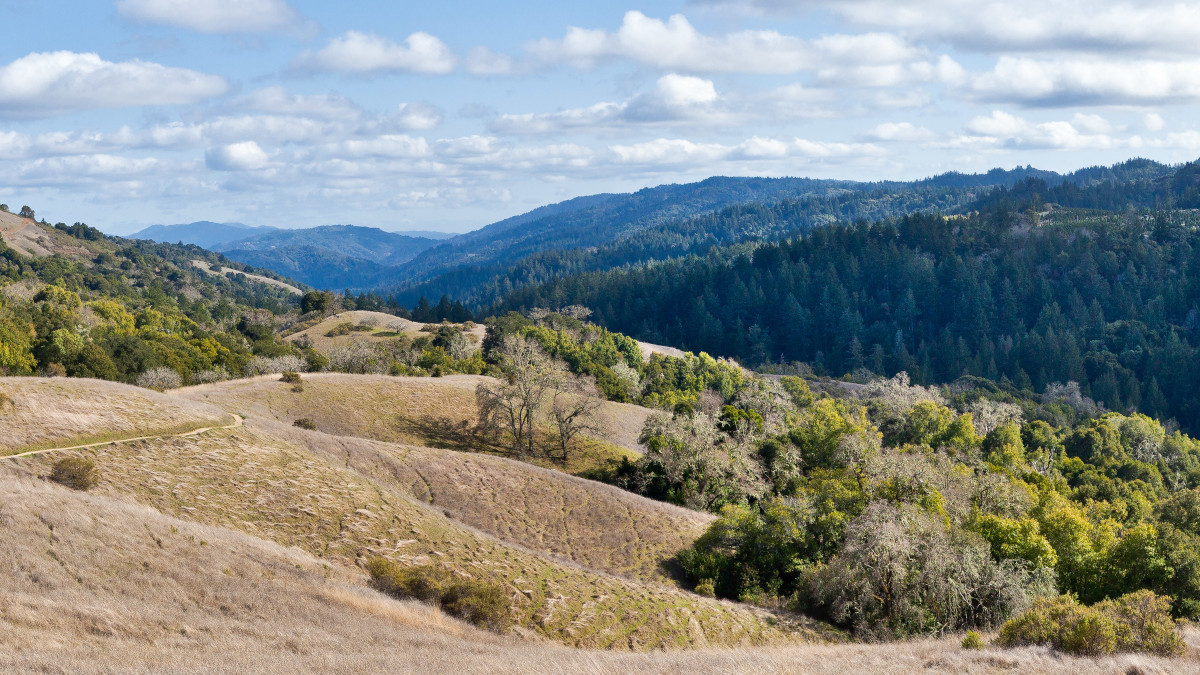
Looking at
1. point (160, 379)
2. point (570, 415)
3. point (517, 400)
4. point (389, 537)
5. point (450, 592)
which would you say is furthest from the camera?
point (160, 379)

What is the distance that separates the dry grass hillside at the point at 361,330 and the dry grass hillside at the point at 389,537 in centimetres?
9399

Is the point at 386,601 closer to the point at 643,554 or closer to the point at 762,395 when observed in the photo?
the point at 643,554

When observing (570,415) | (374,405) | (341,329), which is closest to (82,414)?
(374,405)

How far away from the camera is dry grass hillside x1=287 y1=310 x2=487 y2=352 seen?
13312 centimetres

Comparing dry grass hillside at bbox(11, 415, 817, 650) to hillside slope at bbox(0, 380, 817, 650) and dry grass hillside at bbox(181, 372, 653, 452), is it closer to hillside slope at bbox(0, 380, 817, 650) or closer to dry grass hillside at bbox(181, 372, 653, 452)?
hillside slope at bbox(0, 380, 817, 650)

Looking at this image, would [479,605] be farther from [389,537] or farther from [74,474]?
[74,474]

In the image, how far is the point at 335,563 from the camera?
3008cm

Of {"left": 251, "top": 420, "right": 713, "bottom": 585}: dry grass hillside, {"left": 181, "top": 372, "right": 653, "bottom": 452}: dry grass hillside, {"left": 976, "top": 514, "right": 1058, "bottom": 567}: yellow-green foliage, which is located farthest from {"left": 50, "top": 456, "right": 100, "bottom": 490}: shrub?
{"left": 976, "top": 514, "right": 1058, "bottom": 567}: yellow-green foliage

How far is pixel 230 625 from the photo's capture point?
21.2 m

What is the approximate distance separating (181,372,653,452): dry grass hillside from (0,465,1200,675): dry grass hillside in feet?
94.1

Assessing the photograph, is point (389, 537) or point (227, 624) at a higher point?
point (227, 624)

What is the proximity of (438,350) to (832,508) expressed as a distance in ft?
286

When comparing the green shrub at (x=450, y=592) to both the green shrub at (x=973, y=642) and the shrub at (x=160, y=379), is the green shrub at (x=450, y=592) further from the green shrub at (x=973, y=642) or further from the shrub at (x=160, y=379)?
the shrub at (x=160, y=379)

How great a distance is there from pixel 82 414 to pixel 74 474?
748cm
